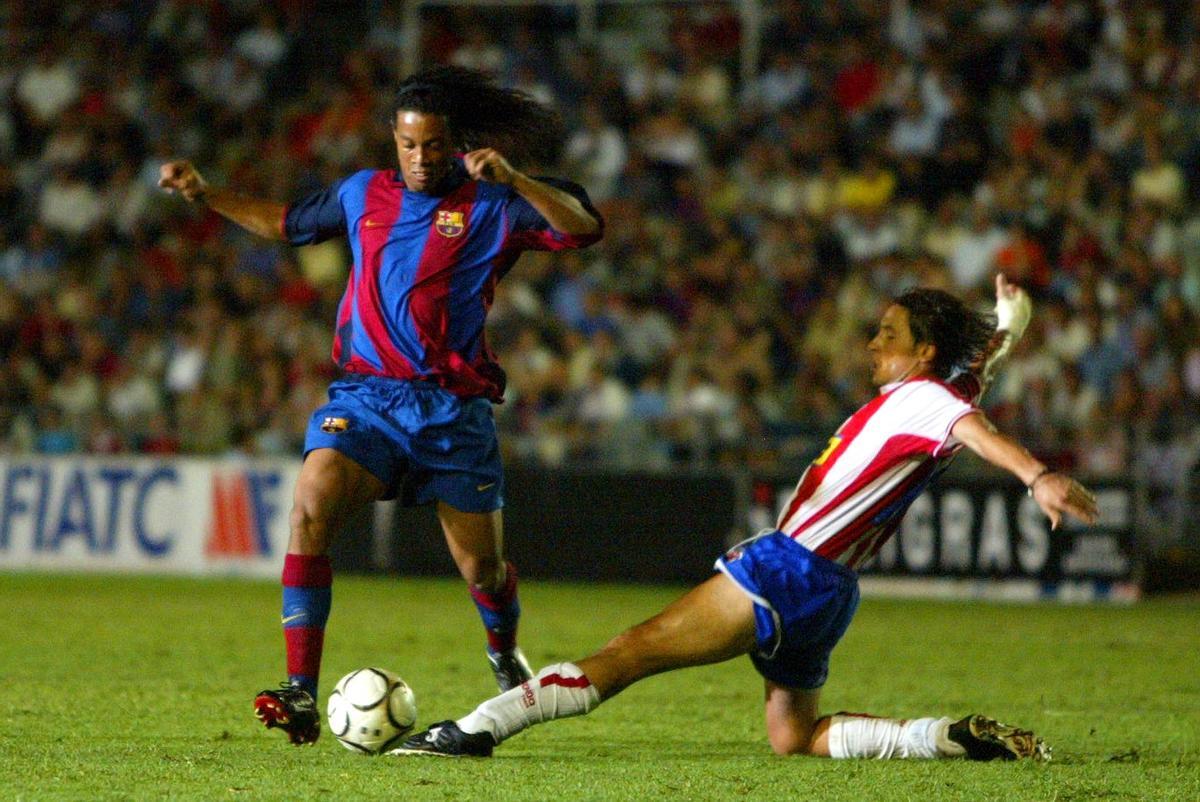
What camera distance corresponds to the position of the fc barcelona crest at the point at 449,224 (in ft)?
21.7

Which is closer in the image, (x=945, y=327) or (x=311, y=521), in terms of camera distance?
(x=945, y=327)

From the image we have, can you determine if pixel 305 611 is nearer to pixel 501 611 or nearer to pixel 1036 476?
pixel 501 611

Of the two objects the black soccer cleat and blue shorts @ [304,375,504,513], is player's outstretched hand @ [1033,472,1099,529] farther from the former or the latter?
blue shorts @ [304,375,504,513]

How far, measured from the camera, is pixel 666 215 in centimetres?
1759

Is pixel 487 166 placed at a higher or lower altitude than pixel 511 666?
higher

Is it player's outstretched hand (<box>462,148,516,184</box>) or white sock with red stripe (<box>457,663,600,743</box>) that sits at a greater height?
player's outstretched hand (<box>462,148,516,184</box>)

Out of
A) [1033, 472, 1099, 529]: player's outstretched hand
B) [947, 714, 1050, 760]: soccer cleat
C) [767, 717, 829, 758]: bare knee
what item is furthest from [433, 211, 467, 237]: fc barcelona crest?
[1033, 472, 1099, 529]: player's outstretched hand

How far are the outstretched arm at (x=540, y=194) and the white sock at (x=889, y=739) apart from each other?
1820 mm

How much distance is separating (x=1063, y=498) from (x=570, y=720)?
270 centimetres

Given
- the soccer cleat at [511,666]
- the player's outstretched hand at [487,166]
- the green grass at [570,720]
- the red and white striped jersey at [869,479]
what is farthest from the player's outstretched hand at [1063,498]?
the soccer cleat at [511,666]

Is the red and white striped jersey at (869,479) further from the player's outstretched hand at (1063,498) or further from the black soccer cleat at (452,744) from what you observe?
the black soccer cleat at (452,744)

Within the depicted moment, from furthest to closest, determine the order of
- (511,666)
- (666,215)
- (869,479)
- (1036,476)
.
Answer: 1. (666,215)
2. (511,666)
3. (869,479)
4. (1036,476)

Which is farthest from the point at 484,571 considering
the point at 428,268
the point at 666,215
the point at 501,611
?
the point at 666,215

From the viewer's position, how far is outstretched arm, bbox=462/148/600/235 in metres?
5.80
